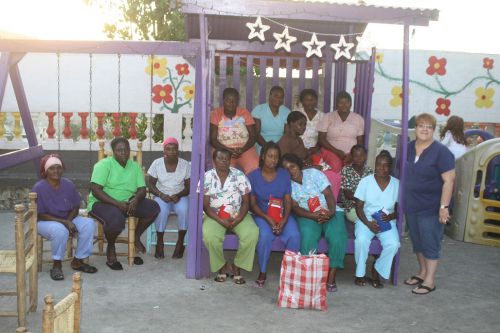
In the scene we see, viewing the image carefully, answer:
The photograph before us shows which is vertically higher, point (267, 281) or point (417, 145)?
point (417, 145)

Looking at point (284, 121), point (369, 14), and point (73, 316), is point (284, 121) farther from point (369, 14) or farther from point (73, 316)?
point (73, 316)

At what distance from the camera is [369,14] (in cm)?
515

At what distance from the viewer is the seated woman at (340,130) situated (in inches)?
257

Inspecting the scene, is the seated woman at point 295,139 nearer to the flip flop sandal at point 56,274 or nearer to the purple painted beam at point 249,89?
the purple painted beam at point 249,89

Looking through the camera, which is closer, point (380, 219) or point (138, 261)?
point (380, 219)

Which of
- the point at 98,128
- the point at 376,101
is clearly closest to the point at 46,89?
the point at 98,128

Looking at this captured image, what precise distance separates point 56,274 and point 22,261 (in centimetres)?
143

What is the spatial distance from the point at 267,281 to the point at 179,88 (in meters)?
5.47

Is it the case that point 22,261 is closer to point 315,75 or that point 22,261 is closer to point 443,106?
point 315,75

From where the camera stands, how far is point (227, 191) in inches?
213

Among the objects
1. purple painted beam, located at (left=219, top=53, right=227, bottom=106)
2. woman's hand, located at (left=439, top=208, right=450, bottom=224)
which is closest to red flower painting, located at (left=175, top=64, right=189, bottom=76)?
purple painted beam, located at (left=219, top=53, right=227, bottom=106)

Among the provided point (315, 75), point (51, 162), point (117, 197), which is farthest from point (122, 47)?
point (315, 75)

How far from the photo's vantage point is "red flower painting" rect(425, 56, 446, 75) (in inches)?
421

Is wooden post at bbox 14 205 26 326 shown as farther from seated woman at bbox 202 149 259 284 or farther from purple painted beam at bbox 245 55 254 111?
purple painted beam at bbox 245 55 254 111
